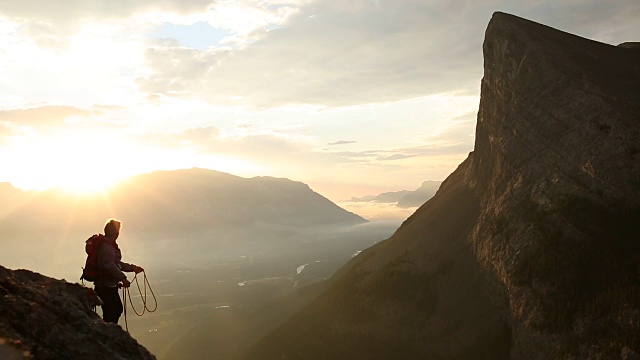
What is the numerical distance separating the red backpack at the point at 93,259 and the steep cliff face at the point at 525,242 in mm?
50251

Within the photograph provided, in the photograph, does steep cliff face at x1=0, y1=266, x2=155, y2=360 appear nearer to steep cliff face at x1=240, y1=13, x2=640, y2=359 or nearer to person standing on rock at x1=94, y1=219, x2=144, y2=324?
person standing on rock at x1=94, y1=219, x2=144, y2=324

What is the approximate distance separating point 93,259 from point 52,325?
579 cm

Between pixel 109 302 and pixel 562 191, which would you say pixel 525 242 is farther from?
pixel 109 302

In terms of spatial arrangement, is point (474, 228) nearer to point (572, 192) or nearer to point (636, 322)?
point (572, 192)

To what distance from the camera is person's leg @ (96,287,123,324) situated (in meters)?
16.5

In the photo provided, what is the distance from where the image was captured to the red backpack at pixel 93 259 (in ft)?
53.8

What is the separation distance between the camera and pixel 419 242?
332 feet

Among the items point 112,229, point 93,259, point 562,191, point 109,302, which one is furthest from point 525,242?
point 93,259

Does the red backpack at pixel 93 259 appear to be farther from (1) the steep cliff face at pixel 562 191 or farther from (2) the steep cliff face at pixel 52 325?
(1) the steep cliff face at pixel 562 191

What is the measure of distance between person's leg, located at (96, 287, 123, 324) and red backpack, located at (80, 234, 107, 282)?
0.60 meters

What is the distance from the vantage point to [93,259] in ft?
54.3

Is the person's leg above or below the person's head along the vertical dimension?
below

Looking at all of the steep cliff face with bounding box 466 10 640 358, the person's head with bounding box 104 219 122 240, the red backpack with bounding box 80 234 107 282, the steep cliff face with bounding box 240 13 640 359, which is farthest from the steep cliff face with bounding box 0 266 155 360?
the steep cliff face with bounding box 466 10 640 358

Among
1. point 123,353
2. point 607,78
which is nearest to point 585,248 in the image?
point 607,78
